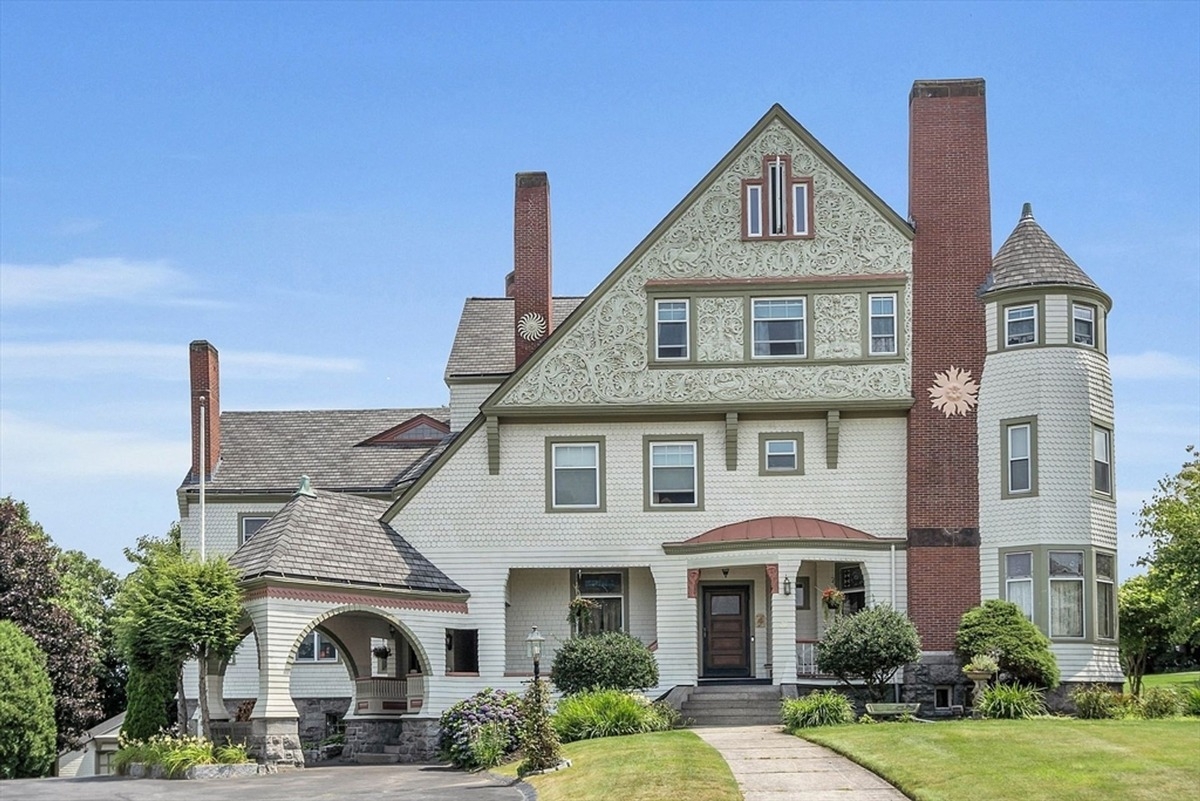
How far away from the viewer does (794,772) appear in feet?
79.8

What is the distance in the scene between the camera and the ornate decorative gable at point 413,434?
44.2 m

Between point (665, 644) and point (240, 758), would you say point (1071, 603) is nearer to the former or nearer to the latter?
point (665, 644)

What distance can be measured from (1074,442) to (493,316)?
15455 millimetres

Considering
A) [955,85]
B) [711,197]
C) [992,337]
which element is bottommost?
[992,337]

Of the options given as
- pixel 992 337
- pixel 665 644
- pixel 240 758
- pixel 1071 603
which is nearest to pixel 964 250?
pixel 992 337

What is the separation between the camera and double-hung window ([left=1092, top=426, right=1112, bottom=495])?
116 ft

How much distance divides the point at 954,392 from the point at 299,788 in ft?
54.9

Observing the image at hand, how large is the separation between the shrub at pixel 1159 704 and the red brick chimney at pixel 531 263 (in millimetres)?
15848

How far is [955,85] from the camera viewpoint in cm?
3738

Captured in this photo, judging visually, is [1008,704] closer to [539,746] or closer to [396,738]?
[539,746]

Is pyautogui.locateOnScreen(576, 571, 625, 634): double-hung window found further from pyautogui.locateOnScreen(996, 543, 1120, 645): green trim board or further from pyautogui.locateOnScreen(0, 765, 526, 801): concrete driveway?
pyautogui.locateOnScreen(996, 543, 1120, 645): green trim board

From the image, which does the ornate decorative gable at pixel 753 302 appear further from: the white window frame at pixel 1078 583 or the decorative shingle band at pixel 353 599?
the white window frame at pixel 1078 583

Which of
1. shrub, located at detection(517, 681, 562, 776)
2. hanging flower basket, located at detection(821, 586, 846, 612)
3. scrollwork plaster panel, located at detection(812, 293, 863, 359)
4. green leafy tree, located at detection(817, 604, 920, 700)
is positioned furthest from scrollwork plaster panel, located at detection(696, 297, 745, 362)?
shrub, located at detection(517, 681, 562, 776)

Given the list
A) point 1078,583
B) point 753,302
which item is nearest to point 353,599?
point 753,302
